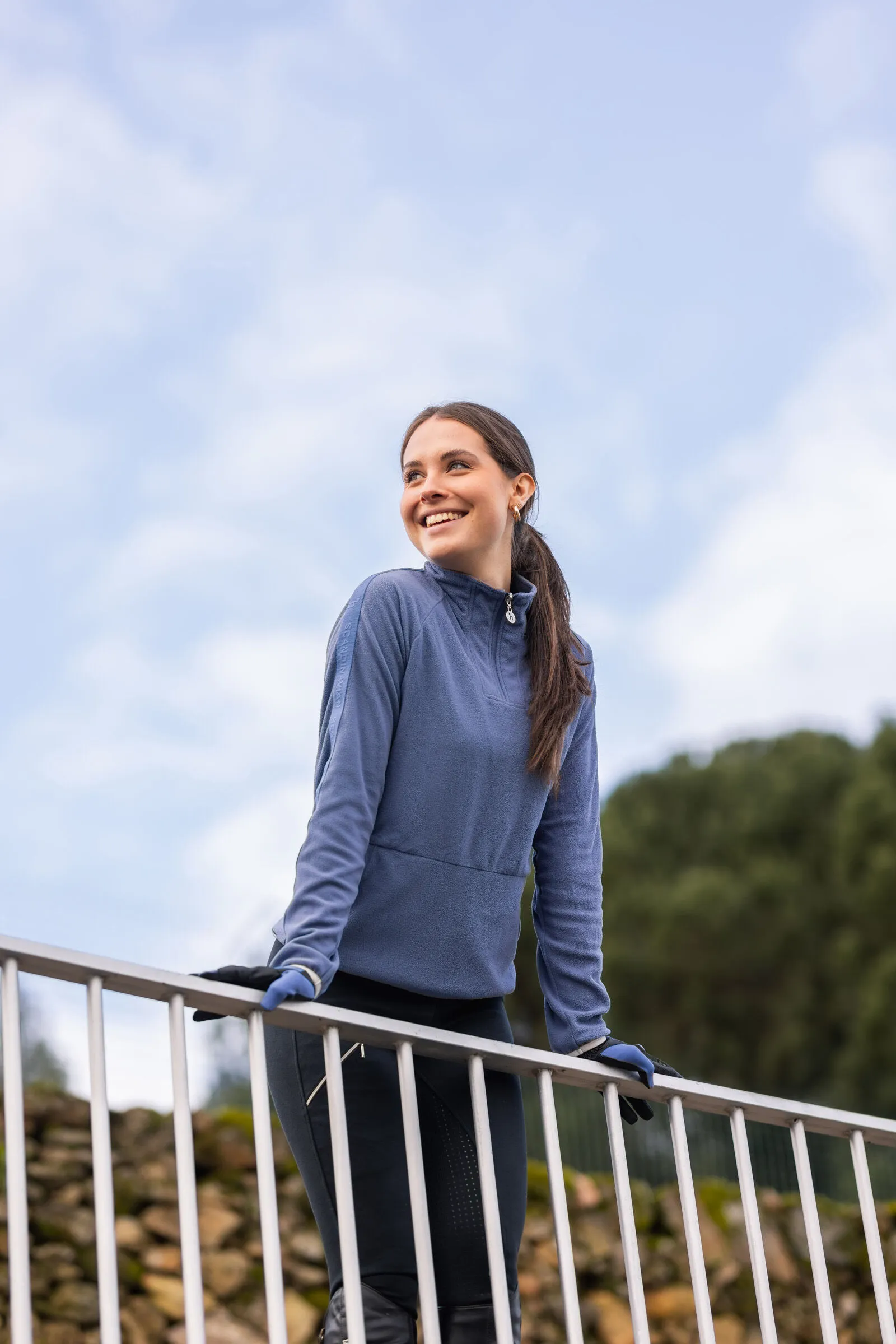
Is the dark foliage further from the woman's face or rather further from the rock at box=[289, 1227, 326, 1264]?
the woman's face

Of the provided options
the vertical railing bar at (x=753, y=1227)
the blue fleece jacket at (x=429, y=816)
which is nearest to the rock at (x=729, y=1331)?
the vertical railing bar at (x=753, y=1227)

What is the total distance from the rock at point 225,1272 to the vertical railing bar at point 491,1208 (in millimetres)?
3735

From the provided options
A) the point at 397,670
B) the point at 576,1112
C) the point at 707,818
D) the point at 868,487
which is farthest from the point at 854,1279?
A: the point at 868,487

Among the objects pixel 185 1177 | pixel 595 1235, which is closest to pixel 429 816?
pixel 185 1177

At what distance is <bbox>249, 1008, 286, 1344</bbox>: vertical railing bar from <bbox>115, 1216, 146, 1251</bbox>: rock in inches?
147

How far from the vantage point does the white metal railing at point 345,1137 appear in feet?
5.25

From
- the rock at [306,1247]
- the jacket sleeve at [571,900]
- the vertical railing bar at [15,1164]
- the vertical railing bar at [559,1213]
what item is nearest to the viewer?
the vertical railing bar at [15,1164]

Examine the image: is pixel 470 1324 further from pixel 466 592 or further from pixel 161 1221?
pixel 161 1221

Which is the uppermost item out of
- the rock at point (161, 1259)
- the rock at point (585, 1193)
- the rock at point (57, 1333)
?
the rock at point (585, 1193)

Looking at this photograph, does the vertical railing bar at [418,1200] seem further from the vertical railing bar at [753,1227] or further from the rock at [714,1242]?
the rock at [714,1242]

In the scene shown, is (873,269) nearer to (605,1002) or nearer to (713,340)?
(713,340)

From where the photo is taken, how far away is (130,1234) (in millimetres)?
5246

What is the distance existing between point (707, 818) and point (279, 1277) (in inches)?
718

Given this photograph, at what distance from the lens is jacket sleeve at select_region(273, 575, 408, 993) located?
182 cm
